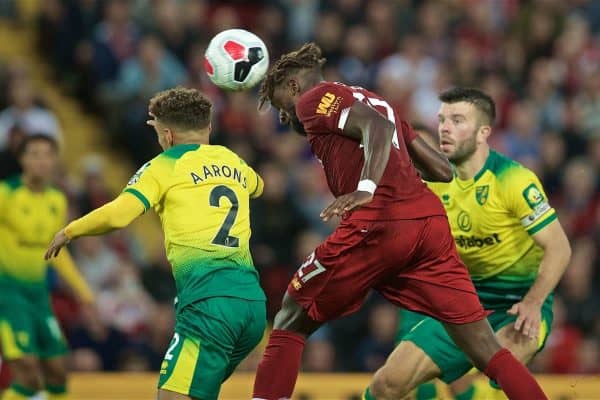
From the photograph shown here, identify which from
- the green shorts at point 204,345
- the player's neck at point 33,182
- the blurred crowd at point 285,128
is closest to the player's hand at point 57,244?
the green shorts at point 204,345

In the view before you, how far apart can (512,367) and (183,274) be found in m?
1.78

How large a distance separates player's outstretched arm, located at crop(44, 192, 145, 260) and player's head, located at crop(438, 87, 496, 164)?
2349 mm

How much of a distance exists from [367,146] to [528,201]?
161 cm

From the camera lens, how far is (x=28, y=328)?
934 centimetres

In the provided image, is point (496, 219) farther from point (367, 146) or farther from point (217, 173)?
point (217, 173)

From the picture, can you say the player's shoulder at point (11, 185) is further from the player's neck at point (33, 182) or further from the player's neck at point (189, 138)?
the player's neck at point (189, 138)

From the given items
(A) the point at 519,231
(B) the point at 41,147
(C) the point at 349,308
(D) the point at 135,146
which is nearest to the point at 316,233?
(D) the point at 135,146

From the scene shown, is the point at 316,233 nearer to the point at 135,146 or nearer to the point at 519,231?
the point at 135,146

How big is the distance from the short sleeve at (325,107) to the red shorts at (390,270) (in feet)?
1.75

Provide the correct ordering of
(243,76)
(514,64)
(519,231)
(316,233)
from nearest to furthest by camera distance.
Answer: (243,76) < (519,231) < (316,233) < (514,64)

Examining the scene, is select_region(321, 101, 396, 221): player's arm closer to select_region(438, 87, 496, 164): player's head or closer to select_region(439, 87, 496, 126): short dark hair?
select_region(438, 87, 496, 164): player's head

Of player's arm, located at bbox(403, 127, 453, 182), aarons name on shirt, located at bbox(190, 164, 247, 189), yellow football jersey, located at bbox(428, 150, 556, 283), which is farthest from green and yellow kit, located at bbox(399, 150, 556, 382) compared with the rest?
aarons name on shirt, located at bbox(190, 164, 247, 189)

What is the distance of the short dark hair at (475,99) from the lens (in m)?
7.66

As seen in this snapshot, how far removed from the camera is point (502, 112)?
1382 centimetres
